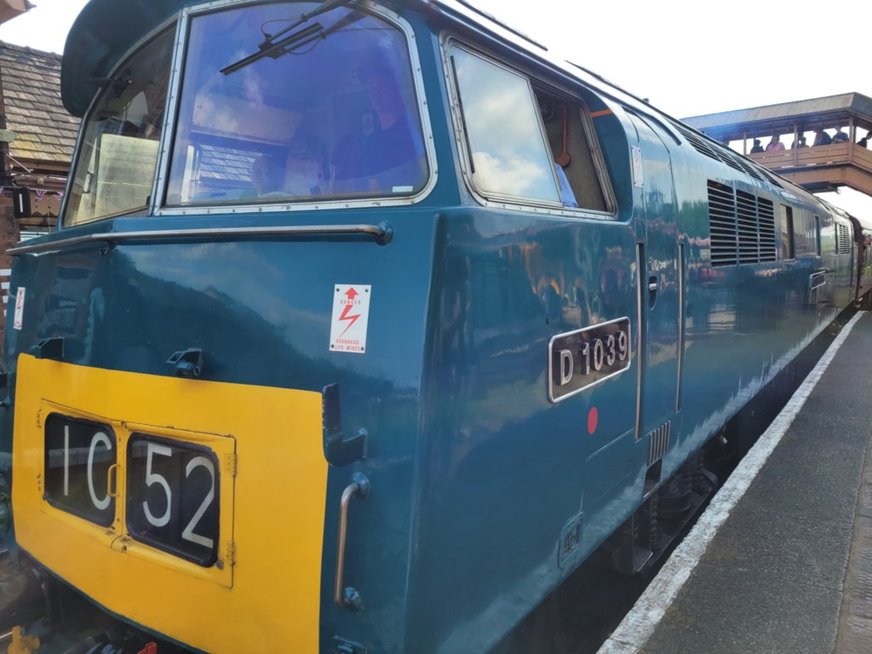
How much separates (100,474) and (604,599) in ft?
8.67

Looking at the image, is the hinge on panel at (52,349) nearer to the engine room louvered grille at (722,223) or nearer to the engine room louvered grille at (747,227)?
the engine room louvered grille at (722,223)

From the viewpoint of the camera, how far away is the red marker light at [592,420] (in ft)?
7.56

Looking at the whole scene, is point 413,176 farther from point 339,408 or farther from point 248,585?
point 248,585

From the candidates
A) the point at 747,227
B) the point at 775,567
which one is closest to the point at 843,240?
the point at 747,227

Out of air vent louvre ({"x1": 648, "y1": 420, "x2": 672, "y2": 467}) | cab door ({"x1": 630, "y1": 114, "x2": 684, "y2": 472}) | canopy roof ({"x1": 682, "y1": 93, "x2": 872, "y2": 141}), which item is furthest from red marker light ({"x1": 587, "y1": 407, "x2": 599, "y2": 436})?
canopy roof ({"x1": 682, "y1": 93, "x2": 872, "y2": 141})

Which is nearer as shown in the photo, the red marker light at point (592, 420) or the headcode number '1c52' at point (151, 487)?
the headcode number '1c52' at point (151, 487)

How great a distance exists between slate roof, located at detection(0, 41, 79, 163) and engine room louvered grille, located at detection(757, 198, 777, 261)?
8.60 m

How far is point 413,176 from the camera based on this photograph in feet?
5.83

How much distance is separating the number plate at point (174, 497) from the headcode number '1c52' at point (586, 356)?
109 cm

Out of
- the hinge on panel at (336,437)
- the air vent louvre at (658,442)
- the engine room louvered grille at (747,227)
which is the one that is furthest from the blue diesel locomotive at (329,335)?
the engine room louvered grille at (747,227)

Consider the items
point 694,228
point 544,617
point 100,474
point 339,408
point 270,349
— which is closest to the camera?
point 339,408

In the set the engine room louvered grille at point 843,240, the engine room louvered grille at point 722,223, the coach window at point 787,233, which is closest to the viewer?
the engine room louvered grille at point 722,223

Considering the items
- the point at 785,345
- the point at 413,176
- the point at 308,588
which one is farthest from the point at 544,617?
the point at 785,345

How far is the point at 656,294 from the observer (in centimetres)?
292
